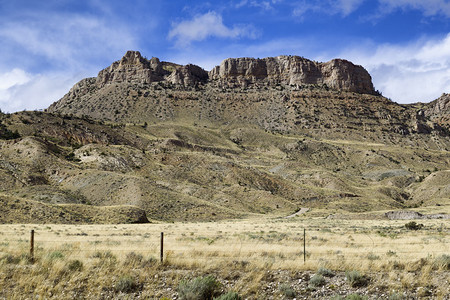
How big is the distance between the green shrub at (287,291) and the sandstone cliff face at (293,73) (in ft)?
573

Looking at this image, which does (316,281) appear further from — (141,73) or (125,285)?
(141,73)

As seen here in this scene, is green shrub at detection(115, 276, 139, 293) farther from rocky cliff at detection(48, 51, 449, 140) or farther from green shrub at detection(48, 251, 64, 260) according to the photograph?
rocky cliff at detection(48, 51, 449, 140)

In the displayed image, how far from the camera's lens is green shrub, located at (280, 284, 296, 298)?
10.2 m

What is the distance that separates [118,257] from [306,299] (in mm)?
5731

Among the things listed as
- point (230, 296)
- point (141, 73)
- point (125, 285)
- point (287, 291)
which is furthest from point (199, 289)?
point (141, 73)

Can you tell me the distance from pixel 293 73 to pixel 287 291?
183 meters

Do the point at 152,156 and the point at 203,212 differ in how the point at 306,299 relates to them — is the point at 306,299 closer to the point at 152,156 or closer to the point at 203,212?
the point at 203,212

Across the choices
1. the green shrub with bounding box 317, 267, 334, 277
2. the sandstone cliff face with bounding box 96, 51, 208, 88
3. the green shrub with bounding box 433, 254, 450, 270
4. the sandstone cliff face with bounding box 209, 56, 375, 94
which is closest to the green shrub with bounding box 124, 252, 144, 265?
the green shrub with bounding box 317, 267, 334, 277

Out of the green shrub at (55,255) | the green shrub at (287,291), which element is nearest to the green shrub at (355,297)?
the green shrub at (287,291)

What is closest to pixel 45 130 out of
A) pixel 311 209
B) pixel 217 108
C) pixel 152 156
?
pixel 152 156

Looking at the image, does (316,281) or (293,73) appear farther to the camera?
(293,73)

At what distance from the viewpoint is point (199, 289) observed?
9883 mm

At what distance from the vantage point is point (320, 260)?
12984 mm

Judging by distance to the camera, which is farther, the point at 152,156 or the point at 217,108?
the point at 217,108
